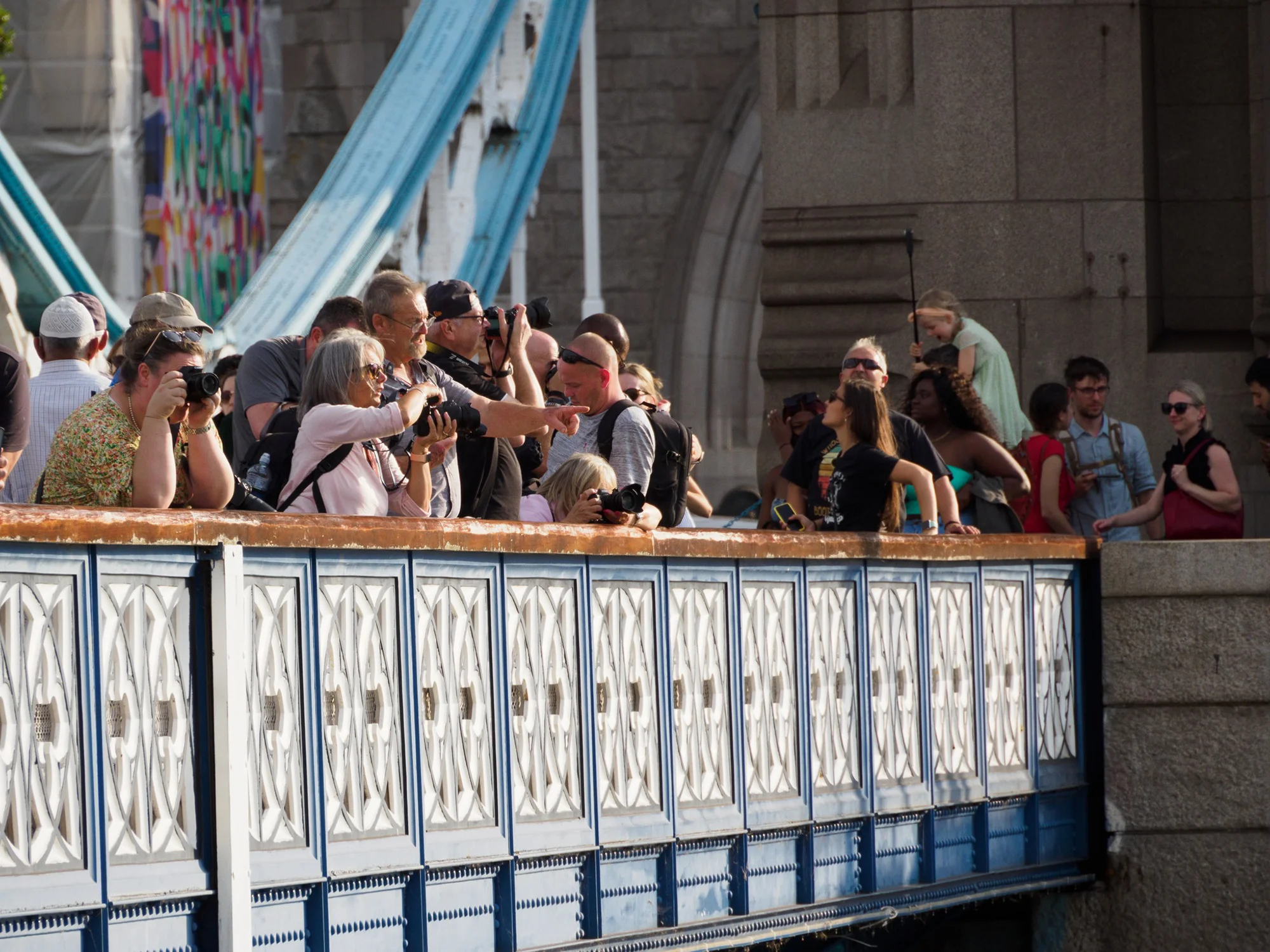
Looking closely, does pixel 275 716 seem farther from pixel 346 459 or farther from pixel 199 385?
pixel 346 459

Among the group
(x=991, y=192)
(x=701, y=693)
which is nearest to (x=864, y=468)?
(x=701, y=693)

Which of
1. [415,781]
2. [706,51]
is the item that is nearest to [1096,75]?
[415,781]

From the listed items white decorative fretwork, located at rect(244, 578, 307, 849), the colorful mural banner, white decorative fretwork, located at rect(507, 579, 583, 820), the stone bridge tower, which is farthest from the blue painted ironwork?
the colorful mural banner

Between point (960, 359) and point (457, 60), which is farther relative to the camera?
point (457, 60)

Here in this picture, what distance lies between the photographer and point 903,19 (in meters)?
13.5

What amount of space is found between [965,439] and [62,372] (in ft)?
11.9

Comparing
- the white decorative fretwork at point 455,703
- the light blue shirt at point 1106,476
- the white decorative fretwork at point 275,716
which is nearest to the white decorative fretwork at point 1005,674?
the light blue shirt at point 1106,476

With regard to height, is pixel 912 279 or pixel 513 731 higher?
pixel 912 279

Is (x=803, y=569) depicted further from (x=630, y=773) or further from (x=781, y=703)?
(x=630, y=773)

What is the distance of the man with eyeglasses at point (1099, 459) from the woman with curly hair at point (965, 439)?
0.95 meters

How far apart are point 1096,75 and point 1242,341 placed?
1.51m

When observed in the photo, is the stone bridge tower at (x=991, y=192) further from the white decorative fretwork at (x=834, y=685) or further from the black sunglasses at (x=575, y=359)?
the black sunglasses at (x=575, y=359)

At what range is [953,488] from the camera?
32.7 feet

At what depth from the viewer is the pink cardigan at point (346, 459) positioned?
683 cm
